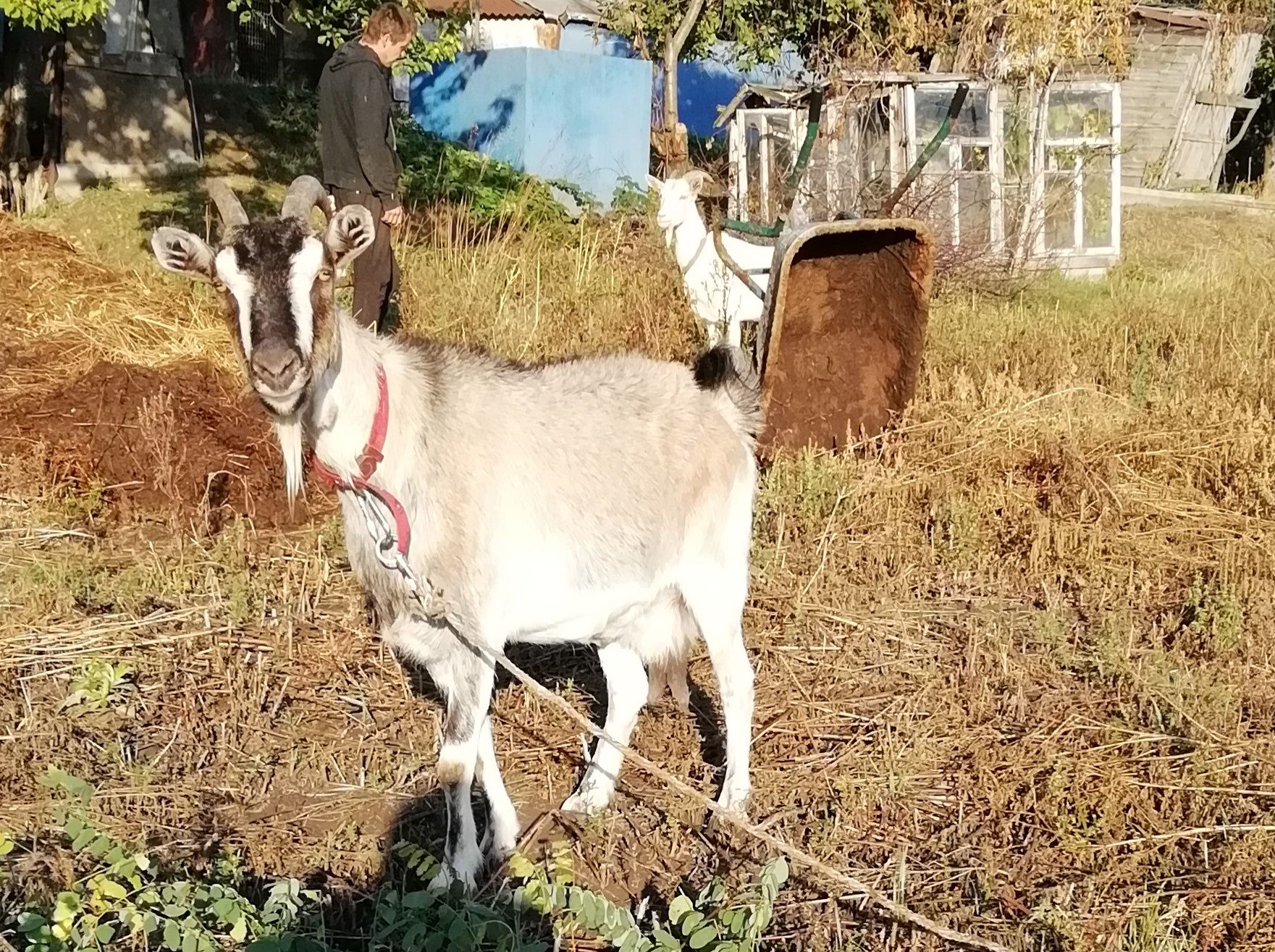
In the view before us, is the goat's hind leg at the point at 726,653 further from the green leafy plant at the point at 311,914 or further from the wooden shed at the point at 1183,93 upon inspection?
the wooden shed at the point at 1183,93

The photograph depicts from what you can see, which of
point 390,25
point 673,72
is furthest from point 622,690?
point 673,72

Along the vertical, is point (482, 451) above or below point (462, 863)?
above

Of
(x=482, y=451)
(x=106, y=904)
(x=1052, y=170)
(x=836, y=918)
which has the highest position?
(x=1052, y=170)

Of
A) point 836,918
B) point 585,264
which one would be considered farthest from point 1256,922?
point 585,264

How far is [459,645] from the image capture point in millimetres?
3910

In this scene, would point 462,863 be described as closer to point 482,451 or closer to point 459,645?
point 459,645

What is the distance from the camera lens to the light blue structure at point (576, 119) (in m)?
18.8

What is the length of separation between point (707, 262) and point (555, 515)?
629cm

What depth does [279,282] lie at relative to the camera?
11.2 ft

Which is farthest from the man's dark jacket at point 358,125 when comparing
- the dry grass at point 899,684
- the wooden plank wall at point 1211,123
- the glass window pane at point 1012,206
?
the wooden plank wall at point 1211,123

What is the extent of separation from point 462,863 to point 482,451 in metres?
1.30

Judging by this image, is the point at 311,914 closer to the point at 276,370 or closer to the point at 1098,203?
the point at 276,370

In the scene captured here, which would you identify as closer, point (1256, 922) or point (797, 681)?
point (1256, 922)

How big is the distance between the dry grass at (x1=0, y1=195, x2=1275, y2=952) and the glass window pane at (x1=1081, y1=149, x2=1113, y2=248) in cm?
673
